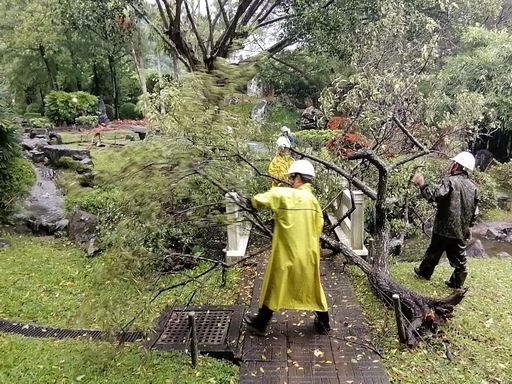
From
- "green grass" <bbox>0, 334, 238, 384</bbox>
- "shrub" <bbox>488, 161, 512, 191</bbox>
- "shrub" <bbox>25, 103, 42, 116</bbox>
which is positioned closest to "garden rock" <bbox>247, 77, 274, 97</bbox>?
"shrub" <bbox>488, 161, 512, 191</bbox>

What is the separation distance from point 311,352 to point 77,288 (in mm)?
3332

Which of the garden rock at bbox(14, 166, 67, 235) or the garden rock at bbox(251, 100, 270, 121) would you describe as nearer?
the garden rock at bbox(14, 166, 67, 235)

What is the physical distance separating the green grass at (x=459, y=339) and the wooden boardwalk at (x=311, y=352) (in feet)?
0.50

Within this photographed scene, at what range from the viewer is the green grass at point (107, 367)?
386cm

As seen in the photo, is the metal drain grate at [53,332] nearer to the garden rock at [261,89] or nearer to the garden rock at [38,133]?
the garden rock at [38,133]

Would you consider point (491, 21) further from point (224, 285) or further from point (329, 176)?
point (224, 285)

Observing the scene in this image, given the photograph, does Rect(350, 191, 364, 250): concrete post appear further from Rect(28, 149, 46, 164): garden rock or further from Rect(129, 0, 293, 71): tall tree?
Rect(28, 149, 46, 164): garden rock

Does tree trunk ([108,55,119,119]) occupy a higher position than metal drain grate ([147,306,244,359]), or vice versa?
tree trunk ([108,55,119,119])

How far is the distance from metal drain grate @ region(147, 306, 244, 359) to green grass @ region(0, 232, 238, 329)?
0.17 m

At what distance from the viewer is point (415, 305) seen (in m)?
4.54

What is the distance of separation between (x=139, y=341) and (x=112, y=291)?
88cm

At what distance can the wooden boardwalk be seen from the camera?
383 centimetres

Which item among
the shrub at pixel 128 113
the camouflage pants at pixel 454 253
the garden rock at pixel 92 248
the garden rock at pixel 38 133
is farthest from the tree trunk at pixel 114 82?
the camouflage pants at pixel 454 253

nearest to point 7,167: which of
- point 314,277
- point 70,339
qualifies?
point 70,339
